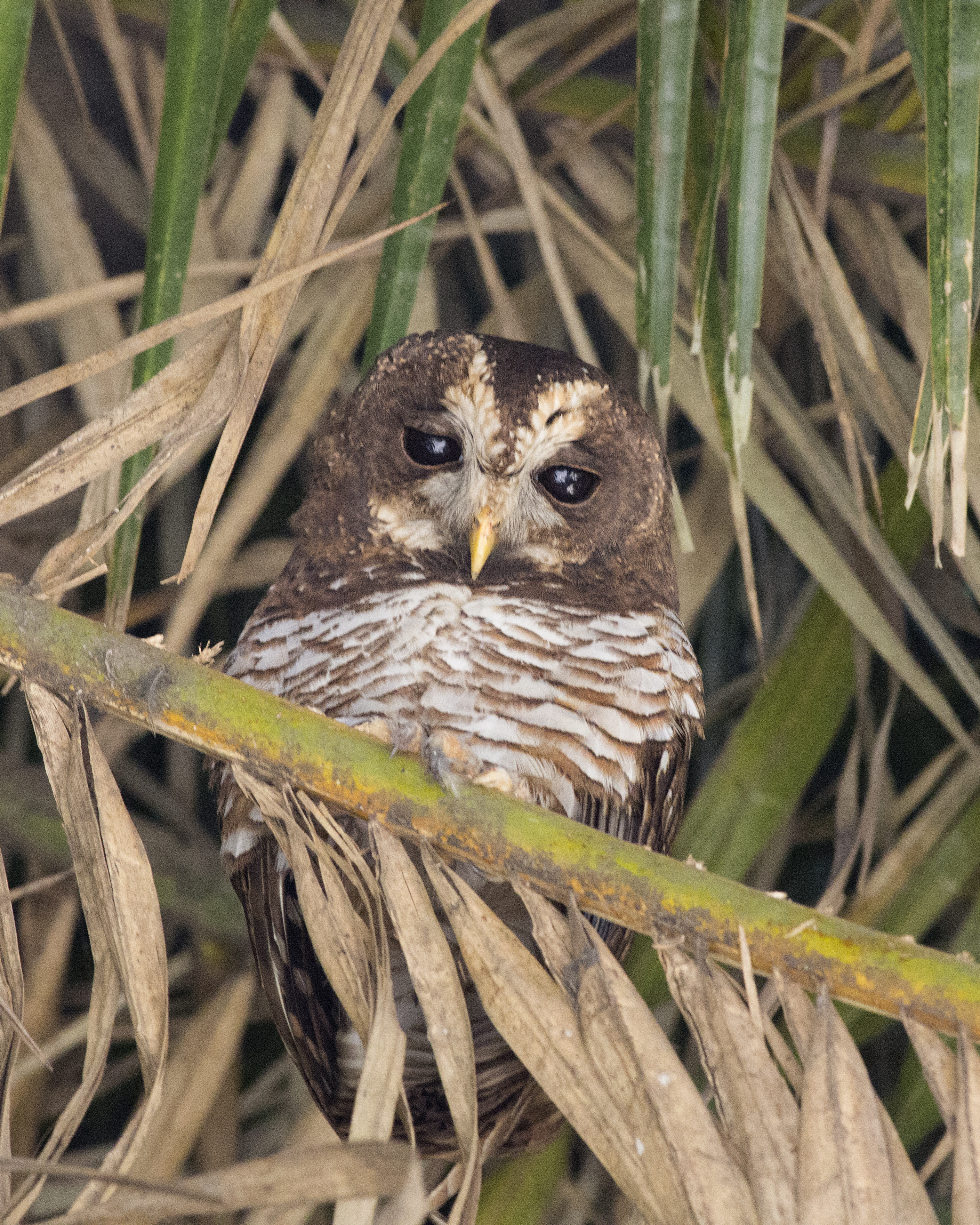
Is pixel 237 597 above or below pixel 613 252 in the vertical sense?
below

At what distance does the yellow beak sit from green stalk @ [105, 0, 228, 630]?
0.41 meters

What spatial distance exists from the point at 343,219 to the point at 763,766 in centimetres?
126

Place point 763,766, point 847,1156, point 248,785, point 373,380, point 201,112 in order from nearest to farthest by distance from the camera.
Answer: point 847,1156, point 248,785, point 201,112, point 373,380, point 763,766

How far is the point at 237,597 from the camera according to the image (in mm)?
2984

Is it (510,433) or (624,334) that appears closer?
(510,433)

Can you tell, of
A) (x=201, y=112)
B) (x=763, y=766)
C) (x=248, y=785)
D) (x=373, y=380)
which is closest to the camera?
(x=248, y=785)

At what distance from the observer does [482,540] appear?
60.2 inches

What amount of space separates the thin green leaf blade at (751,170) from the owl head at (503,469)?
1.23ft

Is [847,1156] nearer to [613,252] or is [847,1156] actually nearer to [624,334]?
[613,252]

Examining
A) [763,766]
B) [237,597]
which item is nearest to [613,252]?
[763,766]

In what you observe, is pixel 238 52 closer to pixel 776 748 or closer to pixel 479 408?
pixel 479 408

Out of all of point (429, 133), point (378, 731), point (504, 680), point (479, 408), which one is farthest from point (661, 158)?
point (378, 731)

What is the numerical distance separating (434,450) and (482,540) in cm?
19

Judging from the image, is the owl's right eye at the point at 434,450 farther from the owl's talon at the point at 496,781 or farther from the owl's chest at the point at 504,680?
the owl's talon at the point at 496,781
